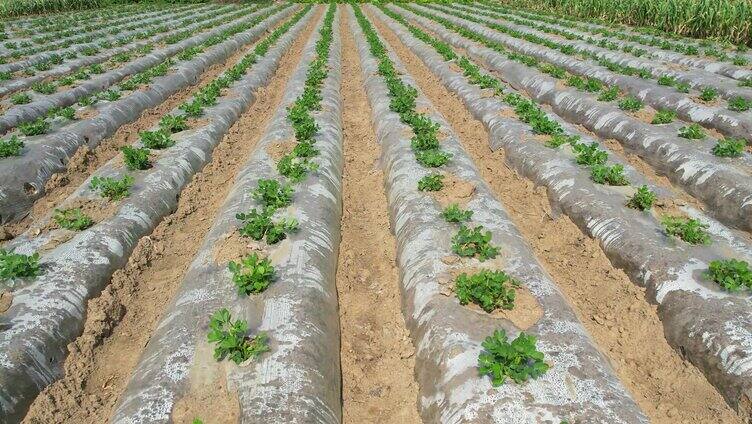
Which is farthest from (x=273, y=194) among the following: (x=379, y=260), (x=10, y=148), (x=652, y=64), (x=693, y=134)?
(x=652, y=64)

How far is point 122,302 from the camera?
22.0ft

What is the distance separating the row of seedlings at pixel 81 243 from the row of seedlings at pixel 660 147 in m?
10.3

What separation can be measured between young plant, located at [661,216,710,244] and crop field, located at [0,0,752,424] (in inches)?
1.8

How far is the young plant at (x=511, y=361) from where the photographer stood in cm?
446

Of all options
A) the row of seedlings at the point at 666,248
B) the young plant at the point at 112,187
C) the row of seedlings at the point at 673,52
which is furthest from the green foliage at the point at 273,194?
the row of seedlings at the point at 673,52

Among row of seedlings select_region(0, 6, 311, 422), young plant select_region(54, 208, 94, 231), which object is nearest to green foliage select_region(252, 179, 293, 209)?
row of seedlings select_region(0, 6, 311, 422)

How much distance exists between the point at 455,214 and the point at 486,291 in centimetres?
192

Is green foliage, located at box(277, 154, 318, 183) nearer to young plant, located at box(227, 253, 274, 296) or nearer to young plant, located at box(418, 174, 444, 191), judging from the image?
young plant, located at box(418, 174, 444, 191)

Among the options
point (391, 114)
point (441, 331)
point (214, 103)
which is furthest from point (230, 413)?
point (214, 103)

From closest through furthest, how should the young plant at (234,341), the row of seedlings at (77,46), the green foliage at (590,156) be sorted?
1. the young plant at (234,341)
2. the green foliage at (590,156)
3. the row of seedlings at (77,46)

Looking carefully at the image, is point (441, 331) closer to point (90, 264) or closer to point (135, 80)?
point (90, 264)

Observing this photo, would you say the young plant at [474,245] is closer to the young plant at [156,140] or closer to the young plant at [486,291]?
the young plant at [486,291]

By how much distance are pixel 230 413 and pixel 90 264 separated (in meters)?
3.77

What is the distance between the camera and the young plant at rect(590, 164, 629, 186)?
847 centimetres
